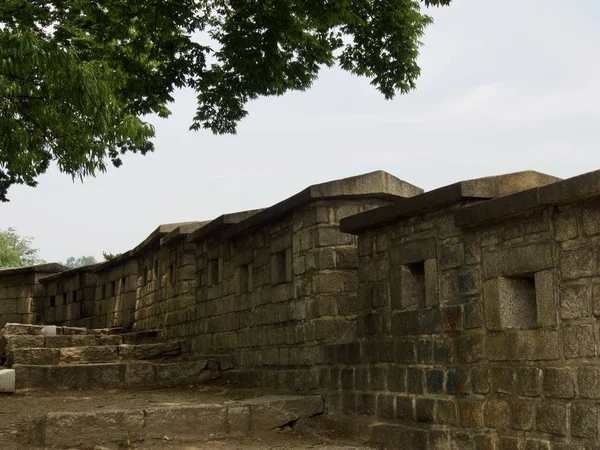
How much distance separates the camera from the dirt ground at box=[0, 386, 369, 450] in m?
6.48

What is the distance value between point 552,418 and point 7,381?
6.34 metres

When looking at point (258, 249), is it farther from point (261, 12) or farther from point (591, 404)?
point (591, 404)

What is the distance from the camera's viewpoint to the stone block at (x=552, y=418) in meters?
4.81

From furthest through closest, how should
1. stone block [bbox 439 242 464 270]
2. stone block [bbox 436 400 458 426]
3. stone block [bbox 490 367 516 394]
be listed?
1. stone block [bbox 439 242 464 270]
2. stone block [bbox 436 400 458 426]
3. stone block [bbox 490 367 516 394]

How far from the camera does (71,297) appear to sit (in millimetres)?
18234

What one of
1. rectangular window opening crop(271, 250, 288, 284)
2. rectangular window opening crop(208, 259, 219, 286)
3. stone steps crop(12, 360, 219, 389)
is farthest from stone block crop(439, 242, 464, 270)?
rectangular window opening crop(208, 259, 219, 286)

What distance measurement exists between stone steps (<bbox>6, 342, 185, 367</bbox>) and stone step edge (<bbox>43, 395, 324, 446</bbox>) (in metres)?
3.68

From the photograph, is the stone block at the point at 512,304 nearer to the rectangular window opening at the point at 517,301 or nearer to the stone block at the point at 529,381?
the rectangular window opening at the point at 517,301

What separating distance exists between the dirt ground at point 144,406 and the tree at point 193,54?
8.55 ft

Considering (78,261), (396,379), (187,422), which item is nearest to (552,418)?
(396,379)

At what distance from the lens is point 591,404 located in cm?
464

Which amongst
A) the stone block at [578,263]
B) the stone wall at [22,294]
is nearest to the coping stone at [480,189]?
the stone block at [578,263]

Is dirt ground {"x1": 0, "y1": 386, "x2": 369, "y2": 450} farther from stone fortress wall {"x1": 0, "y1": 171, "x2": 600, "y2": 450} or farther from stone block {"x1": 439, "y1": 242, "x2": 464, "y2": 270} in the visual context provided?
stone block {"x1": 439, "y1": 242, "x2": 464, "y2": 270}

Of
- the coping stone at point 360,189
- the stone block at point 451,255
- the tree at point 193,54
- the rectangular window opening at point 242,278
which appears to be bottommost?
the stone block at point 451,255
